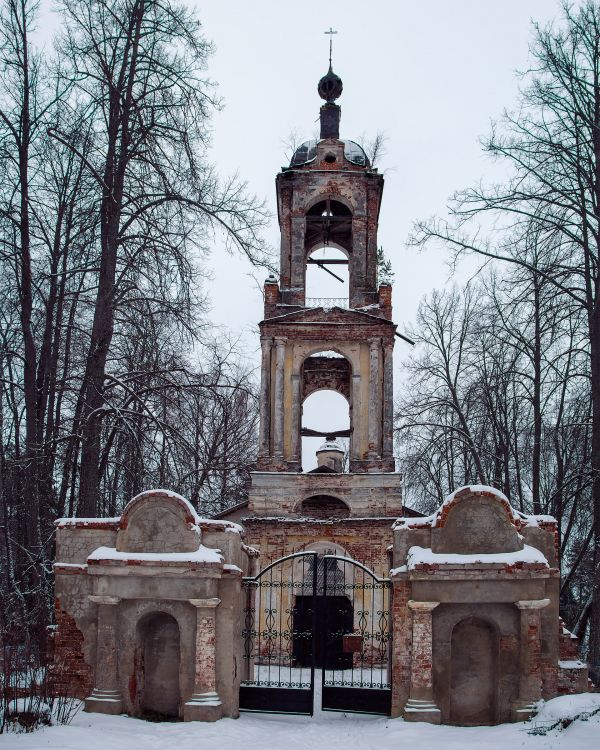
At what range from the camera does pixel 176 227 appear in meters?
13.6

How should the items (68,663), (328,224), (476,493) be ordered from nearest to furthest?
(476,493), (68,663), (328,224)

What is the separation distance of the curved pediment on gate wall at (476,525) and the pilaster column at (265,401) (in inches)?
397

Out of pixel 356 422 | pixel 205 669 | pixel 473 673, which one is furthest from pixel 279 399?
pixel 473 673

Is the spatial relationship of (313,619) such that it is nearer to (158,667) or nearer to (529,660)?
(158,667)

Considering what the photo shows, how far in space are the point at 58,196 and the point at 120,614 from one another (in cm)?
826

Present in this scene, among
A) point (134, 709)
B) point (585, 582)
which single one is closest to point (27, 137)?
point (134, 709)

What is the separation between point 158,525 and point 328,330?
10788mm

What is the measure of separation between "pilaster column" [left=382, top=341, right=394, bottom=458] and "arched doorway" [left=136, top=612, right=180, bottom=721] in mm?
10280

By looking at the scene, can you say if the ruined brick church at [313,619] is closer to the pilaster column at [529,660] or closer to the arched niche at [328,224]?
the pilaster column at [529,660]

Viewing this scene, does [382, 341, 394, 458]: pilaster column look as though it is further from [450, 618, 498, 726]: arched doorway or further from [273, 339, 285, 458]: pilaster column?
[450, 618, 498, 726]: arched doorway

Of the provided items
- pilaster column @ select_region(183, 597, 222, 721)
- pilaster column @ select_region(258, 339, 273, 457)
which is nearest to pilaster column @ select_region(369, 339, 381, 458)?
pilaster column @ select_region(258, 339, 273, 457)

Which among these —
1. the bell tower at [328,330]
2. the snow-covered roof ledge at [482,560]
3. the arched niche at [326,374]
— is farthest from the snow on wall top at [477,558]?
the arched niche at [326,374]

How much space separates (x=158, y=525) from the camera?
443 inches

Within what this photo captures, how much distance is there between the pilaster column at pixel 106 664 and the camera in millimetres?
10781
